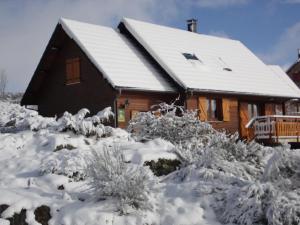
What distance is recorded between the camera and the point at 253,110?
25891mm

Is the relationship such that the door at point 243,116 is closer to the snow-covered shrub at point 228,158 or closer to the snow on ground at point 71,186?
the snow on ground at point 71,186

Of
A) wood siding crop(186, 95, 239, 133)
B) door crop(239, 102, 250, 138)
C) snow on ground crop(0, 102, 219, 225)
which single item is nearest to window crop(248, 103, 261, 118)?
door crop(239, 102, 250, 138)

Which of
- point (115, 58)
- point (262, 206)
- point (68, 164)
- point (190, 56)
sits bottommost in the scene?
point (262, 206)

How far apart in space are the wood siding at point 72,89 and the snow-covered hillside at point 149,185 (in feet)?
31.5

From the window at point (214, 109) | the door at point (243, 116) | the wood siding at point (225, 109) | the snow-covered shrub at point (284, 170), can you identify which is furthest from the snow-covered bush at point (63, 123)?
the door at point (243, 116)

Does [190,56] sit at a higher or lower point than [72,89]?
higher

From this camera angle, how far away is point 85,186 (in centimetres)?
798

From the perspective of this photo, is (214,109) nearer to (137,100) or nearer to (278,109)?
(137,100)

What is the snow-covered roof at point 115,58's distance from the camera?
19078mm

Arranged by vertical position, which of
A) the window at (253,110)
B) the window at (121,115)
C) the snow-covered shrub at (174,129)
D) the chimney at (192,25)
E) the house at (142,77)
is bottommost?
the snow-covered shrub at (174,129)

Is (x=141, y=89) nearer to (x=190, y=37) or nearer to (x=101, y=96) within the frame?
(x=101, y=96)

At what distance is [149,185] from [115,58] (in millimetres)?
13742

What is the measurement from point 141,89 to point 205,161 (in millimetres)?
11067

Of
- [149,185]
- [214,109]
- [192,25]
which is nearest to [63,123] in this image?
[149,185]
